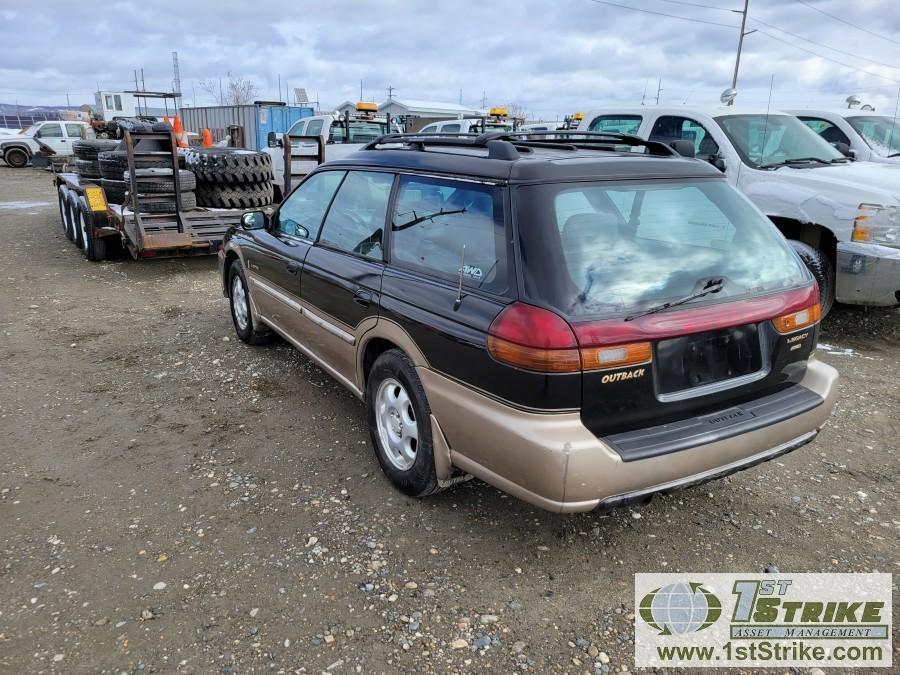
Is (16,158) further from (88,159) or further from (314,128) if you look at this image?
(88,159)

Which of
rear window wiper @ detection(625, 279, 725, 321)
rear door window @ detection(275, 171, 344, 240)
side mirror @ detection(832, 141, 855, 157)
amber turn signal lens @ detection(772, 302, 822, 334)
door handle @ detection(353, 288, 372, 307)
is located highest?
side mirror @ detection(832, 141, 855, 157)

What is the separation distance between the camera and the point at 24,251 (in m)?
9.87

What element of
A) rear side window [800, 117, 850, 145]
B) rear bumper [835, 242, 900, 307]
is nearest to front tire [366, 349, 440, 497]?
rear bumper [835, 242, 900, 307]

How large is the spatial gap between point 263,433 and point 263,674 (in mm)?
1957

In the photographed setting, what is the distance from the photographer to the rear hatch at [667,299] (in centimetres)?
244

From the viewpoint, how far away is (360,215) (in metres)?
3.66

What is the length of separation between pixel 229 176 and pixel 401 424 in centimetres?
700

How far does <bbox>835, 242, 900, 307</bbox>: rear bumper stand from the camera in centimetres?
508

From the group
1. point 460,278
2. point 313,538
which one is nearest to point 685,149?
point 460,278

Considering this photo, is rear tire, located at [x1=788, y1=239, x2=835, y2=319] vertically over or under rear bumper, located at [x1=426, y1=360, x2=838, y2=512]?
over

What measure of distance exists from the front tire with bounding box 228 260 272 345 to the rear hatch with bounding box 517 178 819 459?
10.9ft

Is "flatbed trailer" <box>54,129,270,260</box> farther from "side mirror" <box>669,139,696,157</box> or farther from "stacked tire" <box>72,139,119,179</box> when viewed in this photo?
"side mirror" <box>669,139,696,157</box>

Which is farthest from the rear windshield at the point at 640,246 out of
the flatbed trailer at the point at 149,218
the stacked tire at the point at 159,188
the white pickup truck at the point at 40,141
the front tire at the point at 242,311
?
the white pickup truck at the point at 40,141

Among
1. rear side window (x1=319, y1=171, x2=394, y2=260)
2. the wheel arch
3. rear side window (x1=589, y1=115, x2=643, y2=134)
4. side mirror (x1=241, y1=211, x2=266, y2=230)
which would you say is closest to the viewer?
the wheel arch
